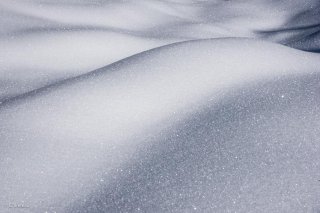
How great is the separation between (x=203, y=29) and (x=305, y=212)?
62 centimetres

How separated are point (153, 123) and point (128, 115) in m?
0.04

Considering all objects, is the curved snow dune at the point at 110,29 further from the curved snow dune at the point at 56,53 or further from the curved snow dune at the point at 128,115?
the curved snow dune at the point at 128,115

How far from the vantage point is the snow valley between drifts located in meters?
0.37

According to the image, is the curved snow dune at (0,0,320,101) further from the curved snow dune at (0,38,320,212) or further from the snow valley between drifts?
the curved snow dune at (0,38,320,212)

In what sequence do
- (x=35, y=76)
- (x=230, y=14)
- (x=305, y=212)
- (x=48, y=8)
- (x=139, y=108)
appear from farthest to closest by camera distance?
(x=230, y=14)
(x=48, y=8)
(x=35, y=76)
(x=139, y=108)
(x=305, y=212)

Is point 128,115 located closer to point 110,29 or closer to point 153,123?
point 153,123

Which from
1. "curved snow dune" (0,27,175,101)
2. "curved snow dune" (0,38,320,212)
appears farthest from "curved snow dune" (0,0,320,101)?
"curved snow dune" (0,38,320,212)

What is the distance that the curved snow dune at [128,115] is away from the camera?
15.8 inches

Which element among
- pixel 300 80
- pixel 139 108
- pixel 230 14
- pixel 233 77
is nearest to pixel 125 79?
pixel 139 108

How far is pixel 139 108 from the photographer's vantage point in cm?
51

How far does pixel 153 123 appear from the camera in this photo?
490mm

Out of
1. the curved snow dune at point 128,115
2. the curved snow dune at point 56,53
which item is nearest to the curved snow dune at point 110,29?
the curved snow dune at point 56,53

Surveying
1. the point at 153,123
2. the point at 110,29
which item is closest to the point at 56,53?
the point at 110,29

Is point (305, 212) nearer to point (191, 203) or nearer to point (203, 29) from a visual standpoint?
point (191, 203)
